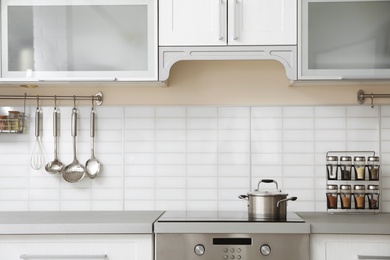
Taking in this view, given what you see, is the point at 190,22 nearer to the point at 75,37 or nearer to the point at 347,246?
the point at 75,37

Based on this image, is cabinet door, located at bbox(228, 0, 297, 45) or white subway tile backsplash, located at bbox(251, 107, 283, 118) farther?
white subway tile backsplash, located at bbox(251, 107, 283, 118)

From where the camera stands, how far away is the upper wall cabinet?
276 centimetres

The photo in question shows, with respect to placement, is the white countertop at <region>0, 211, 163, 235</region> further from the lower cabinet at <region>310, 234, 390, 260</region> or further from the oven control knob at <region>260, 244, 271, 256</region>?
the lower cabinet at <region>310, 234, 390, 260</region>

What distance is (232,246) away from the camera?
251cm

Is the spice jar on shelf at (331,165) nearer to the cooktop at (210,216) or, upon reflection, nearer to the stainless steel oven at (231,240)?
the cooktop at (210,216)

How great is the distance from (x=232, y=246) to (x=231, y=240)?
0.03 meters

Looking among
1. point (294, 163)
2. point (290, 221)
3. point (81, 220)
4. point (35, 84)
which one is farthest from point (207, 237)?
point (35, 84)

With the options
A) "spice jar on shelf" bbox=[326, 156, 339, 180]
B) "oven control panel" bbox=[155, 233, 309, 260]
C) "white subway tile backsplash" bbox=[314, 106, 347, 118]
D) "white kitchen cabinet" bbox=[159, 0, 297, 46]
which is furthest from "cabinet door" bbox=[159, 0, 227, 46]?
"oven control panel" bbox=[155, 233, 309, 260]

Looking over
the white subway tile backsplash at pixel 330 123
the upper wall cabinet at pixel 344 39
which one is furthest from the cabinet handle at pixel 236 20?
the white subway tile backsplash at pixel 330 123

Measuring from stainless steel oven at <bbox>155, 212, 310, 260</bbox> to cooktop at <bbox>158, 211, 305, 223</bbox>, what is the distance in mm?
43

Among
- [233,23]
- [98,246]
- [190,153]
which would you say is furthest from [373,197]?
[98,246]

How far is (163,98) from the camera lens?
3137 millimetres

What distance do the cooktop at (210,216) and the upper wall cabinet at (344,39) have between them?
681mm

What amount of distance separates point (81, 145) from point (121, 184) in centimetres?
31
